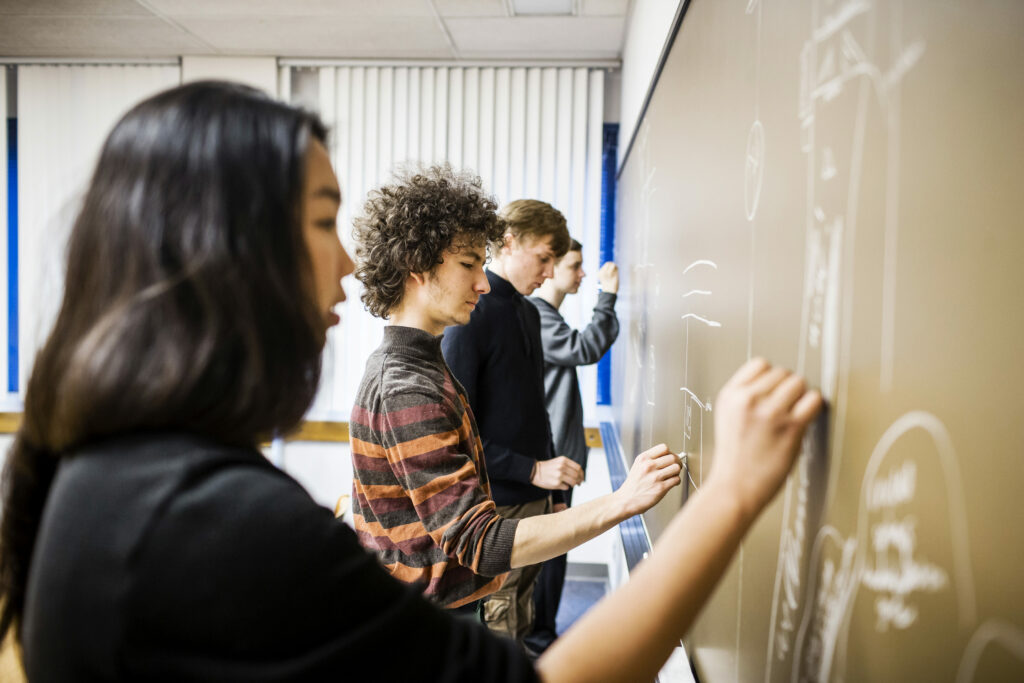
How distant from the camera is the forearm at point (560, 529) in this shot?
1.01 metres

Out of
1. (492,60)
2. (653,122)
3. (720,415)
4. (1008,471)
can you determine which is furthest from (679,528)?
(492,60)

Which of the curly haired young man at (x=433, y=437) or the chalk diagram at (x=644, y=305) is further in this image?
the chalk diagram at (x=644, y=305)

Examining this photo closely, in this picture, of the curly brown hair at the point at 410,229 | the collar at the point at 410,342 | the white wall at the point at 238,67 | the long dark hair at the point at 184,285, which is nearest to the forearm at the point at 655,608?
the long dark hair at the point at 184,285

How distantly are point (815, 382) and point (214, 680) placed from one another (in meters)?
0.52

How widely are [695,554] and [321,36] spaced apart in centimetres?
344

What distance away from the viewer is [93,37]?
3393mm

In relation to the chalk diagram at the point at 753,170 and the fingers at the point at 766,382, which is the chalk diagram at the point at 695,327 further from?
the fingers at the point at 766,382

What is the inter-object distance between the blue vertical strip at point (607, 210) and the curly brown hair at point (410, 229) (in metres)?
2.39

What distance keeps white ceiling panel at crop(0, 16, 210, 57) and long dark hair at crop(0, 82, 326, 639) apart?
3.24 meters

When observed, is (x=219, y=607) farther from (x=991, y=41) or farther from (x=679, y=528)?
(x=991, y=41)

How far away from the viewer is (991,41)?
366 mm

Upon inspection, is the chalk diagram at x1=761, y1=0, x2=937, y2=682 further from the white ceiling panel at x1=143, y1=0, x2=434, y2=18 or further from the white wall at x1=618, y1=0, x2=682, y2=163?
the white ceiling panel at x1=143, y1=0, x2=434, y2=18

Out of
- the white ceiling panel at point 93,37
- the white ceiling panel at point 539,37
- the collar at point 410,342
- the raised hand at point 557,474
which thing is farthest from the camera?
the white ceiling panel at point 93,37

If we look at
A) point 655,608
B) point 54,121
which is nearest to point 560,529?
point 655,608
